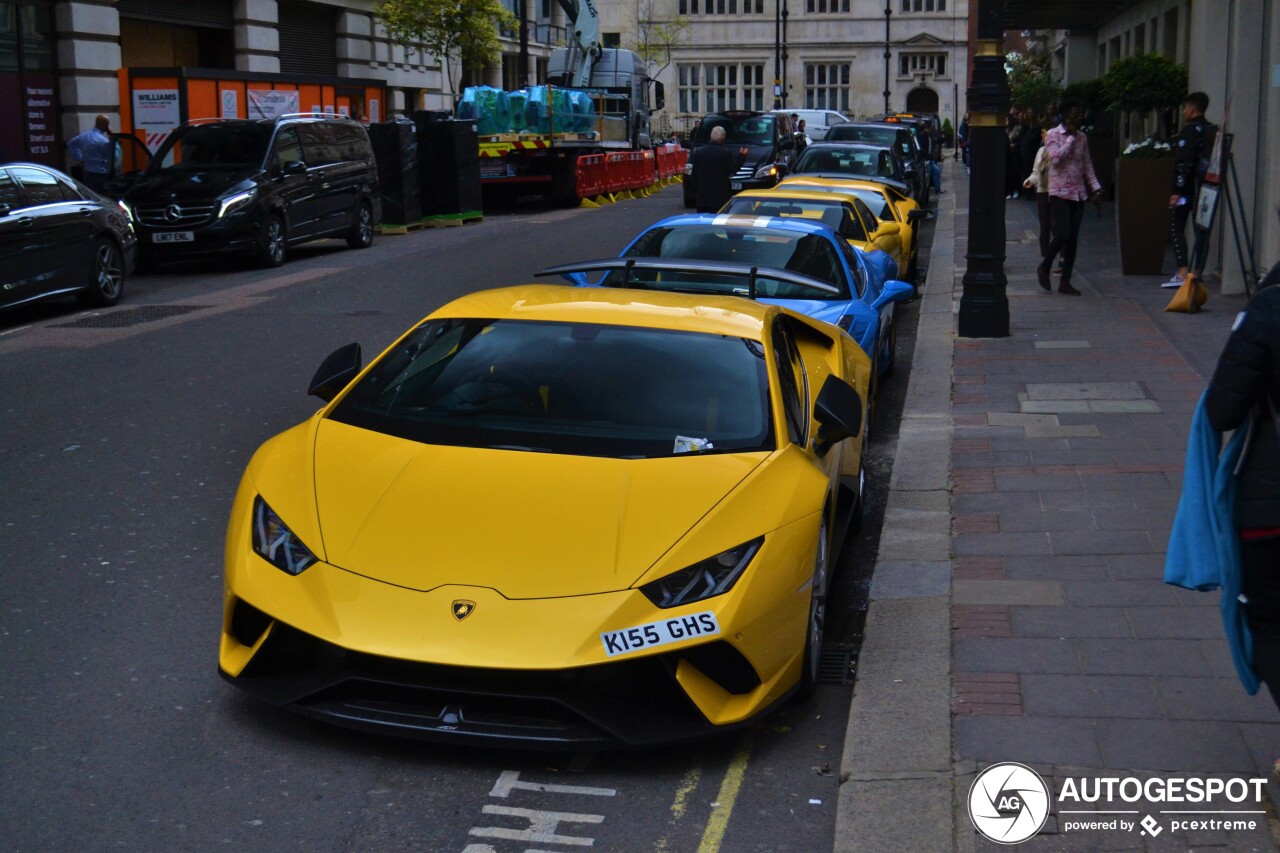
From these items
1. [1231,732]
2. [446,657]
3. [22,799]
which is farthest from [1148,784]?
[22,799]

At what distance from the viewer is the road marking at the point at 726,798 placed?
4.10 meters

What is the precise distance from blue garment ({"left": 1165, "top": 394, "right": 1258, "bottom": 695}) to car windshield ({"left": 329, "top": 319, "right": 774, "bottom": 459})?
5.03 ft

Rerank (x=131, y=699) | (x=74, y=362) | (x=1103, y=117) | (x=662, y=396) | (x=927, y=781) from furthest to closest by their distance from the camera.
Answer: (x=1103, y=117), (x=74, y=362), (x=662, y=396), (x=131, y=699), (x=927, y=781)

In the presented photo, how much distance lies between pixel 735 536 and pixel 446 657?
0.99m

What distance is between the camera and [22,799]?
425cm

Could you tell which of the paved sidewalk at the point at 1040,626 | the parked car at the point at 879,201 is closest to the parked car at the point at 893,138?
the parked car at the point at 879,201

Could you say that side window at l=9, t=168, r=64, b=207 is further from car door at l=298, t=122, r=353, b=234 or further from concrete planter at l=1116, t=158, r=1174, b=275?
concrete planter at l=1116, t=158, r=1174, b=275

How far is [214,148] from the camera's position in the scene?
19781mm

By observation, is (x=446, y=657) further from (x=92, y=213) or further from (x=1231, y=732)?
(x=92, y=213)

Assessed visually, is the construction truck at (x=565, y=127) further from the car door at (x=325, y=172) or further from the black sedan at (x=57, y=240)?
the black sedan at (x=57, y=240)

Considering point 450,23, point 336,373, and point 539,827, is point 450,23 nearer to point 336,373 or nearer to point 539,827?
point 336,373

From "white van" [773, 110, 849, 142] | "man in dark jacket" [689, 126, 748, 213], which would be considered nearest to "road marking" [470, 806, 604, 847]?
"man in dark jacket" [689, 126, 748, 213]

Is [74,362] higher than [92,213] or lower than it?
Answer: lower

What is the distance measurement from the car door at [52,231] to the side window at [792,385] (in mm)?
10156
